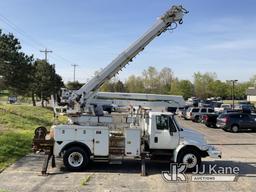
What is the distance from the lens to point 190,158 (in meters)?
14.7

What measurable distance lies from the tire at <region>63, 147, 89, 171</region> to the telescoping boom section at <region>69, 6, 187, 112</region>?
2.36m

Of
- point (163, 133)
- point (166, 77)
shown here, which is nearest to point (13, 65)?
point (163, 133)

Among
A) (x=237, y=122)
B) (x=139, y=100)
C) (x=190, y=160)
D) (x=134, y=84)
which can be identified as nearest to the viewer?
(x=190, y=160)

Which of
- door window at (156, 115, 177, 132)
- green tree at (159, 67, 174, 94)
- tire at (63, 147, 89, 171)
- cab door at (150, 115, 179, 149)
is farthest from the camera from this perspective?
green tree at (159, 67, 174, 94)

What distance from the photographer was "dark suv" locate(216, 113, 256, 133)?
3528 cm

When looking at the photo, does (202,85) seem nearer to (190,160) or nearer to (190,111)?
(190,111)

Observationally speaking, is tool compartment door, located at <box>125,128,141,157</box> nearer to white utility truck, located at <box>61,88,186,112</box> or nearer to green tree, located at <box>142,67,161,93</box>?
white utility truck, located at <box>61,88,186,112</box>

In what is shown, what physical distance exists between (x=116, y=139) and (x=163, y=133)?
65.0 inches

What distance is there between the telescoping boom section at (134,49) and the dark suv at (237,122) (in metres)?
20.6

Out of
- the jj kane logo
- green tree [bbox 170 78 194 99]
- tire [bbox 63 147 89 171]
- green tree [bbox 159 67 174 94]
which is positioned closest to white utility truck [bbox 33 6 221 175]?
tire [bbox 63 147 89 171]

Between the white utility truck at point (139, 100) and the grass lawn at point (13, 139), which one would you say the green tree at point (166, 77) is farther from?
the white utility truck at point (139, 100)

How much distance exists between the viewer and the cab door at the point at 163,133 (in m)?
14.9

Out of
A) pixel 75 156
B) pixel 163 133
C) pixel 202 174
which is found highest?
pixel 163 133

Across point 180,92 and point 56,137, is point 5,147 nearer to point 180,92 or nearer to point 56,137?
point 56,137
